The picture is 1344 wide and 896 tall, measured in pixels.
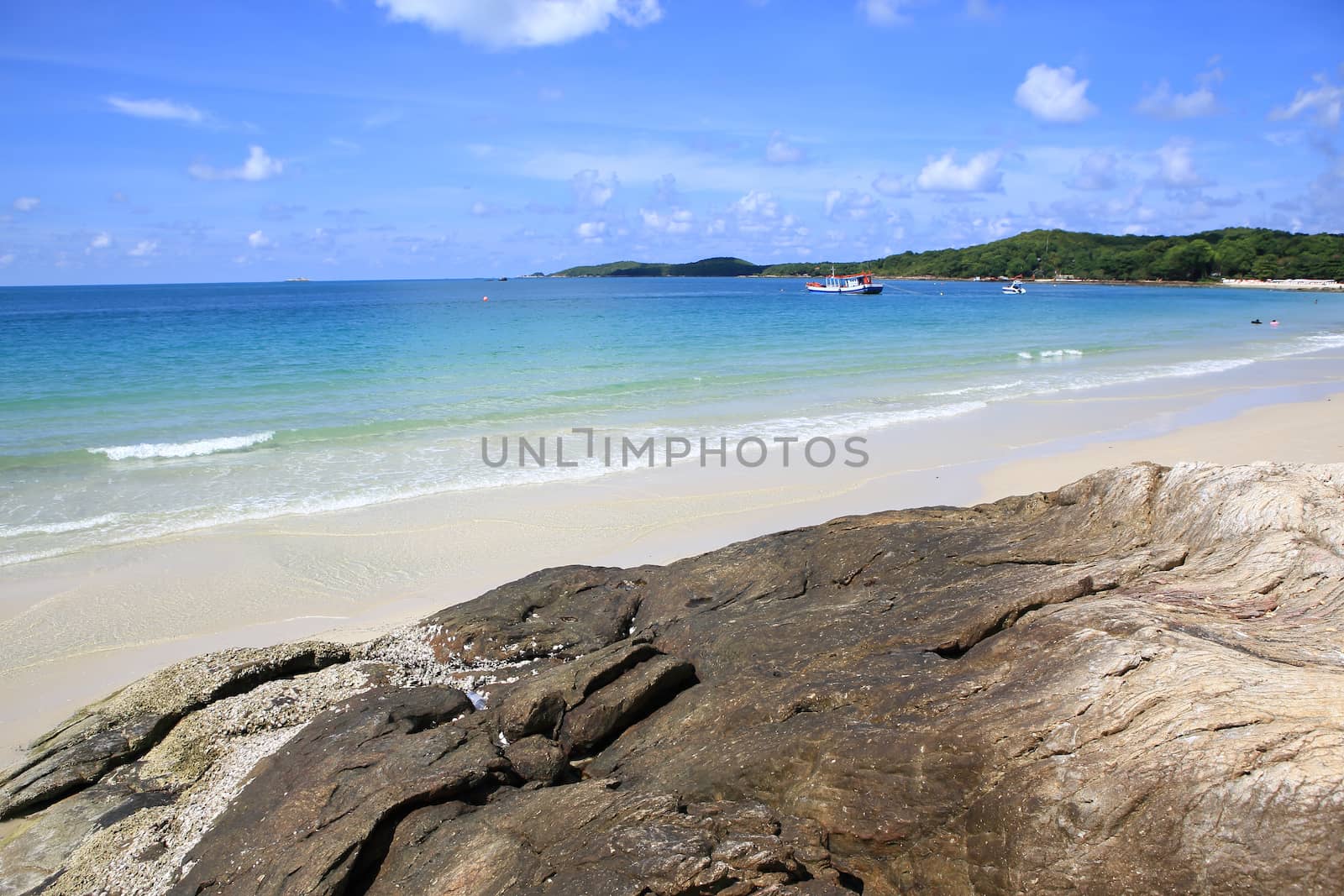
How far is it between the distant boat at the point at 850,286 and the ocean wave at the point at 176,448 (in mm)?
98963

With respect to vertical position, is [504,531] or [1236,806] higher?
[1236,806]

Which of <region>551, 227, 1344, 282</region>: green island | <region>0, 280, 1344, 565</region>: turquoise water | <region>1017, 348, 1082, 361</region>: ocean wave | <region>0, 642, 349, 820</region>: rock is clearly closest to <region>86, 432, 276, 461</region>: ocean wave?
<region>0, 280, 1344, 565</region>: turquoise water

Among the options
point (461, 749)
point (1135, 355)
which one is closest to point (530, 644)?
point (461, 749)

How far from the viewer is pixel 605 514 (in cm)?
1221

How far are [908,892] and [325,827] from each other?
292 cm

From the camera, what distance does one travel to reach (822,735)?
4.26m

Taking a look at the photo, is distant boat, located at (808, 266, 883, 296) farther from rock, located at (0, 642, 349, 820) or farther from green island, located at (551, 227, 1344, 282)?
rock, located at (0, 642, 349, 820)

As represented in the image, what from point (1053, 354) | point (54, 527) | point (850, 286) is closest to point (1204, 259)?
point (850, 286)

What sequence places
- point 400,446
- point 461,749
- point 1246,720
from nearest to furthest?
1. point 1246,720
2. point 461,749
3. point 400,446

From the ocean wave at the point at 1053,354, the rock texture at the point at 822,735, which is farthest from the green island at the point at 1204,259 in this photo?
the rock texture at the point at 822,735

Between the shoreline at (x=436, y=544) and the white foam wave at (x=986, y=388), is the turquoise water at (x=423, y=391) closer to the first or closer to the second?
the white foam wave at (x=986, y=388)

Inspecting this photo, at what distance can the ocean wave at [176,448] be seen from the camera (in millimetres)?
16812

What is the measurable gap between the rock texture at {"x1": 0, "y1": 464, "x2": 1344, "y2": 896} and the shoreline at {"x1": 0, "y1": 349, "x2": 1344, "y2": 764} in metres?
1.97

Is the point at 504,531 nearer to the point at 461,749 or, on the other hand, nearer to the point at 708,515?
the point at 708,515
